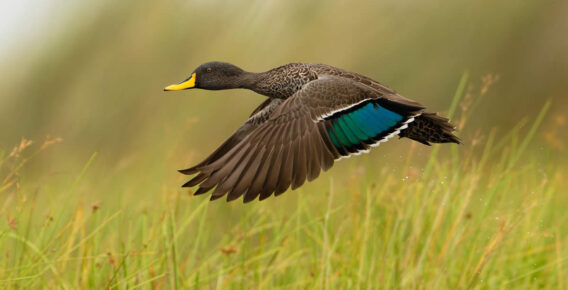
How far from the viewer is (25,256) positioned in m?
4.59

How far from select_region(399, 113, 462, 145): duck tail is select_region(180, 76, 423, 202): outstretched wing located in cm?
34

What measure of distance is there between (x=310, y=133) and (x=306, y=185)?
2.01m

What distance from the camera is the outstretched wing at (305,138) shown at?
425 cm

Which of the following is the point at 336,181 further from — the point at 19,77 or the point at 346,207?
the point at 19,77

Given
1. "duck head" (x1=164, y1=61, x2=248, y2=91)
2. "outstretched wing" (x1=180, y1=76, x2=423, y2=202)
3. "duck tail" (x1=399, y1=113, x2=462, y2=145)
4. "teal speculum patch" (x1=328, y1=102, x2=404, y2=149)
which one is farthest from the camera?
"duck head" (x1=164, y1=61, x2=248, y2=91)

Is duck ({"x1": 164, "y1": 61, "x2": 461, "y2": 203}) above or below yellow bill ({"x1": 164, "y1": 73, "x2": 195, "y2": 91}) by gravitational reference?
below

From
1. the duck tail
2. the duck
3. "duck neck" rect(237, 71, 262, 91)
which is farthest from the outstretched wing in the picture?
"duck neck" rect(237, 71, 262, 91)

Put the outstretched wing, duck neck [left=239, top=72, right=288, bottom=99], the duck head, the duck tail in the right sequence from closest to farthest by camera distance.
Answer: the outstretched wing → the duck tail → duck neck [left=239, top=72, right=288, bottom=99] → the duck head

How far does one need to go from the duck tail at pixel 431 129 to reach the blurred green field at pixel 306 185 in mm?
274

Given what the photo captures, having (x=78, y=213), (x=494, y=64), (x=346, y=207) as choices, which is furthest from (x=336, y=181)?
(x=494, y=64)

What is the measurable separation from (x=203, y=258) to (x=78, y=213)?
83cm

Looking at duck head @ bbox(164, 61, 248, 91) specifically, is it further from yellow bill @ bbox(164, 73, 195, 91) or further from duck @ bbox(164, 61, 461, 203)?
duck @ bbox(164, 61, 461, 203)

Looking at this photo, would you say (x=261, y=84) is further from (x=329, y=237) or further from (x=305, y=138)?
(x=329, y=237)

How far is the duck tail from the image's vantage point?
4.83 meters
